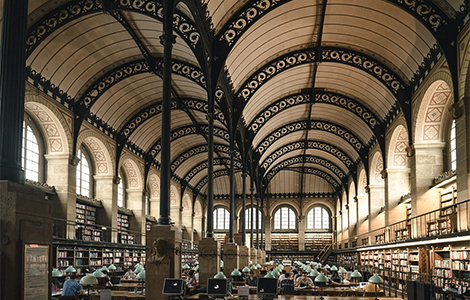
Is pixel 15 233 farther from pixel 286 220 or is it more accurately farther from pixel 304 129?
pixel 286 220

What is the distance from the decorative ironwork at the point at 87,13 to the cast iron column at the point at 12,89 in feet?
31.0

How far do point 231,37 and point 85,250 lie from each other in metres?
11.5

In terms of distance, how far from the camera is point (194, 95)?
25031 millimetres

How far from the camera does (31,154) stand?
19.6 meters

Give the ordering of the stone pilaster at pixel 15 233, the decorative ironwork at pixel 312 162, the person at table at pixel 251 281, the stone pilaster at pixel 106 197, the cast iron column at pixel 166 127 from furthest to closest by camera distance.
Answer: the decorative ironwork at pixel 312 162, the stone pilaster at pixel 106 197, the person at table at pixel 251 281, the cast iron column at pixel 166 127, the stone pilaster at pixel 15 233

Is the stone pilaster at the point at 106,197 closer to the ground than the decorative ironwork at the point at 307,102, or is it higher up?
closer to the ground

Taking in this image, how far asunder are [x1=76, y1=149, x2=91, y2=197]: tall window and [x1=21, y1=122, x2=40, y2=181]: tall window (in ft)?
11.9

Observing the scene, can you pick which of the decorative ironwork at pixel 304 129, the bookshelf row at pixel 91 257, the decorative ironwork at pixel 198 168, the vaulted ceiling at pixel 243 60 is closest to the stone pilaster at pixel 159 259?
the vaulted ceiling at pixel 243 60

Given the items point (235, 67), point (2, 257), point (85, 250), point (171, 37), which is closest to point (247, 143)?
point (235, 67)

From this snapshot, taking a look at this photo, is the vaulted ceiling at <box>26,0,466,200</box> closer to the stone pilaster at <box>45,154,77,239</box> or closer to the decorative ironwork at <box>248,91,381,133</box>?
the decorative ironwork at <box>248,91,381,133</box>

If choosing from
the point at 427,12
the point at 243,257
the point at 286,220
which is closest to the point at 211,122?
the point at 427,12

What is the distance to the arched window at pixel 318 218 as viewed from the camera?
4944cm

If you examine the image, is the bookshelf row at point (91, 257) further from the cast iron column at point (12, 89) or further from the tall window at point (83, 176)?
the cast iron column at point (12, 89)

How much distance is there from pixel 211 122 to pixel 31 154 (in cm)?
833
